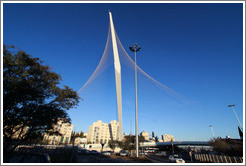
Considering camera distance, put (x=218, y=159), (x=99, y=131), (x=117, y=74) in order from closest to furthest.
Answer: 1. (x=218, y=159)
2. (x=117, y=74)
3. (x=99, y=131)

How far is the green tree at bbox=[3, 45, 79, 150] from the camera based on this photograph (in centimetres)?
873

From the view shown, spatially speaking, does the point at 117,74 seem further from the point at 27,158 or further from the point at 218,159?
the point at 218,159

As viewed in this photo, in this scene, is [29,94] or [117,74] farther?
[117,74]

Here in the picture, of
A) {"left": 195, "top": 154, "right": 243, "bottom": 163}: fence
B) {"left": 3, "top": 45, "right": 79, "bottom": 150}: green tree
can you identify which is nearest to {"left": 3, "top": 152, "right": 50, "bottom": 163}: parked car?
{"left": 3, "top": 45, "right": 79, "bottom": 150}: green tree

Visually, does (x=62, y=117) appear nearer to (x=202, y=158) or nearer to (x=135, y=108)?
(x=135, y=108)

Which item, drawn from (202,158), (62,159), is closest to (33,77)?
(62,159)

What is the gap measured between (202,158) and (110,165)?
65.4 ft

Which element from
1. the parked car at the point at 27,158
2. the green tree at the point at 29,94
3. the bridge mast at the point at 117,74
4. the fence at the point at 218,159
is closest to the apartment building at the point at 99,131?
the bridge mast at the point at 117,74

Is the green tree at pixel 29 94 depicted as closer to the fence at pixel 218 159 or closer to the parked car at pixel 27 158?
the parked car at pixel 27 158

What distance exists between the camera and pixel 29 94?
9.62 metres

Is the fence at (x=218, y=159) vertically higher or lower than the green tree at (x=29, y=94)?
lower

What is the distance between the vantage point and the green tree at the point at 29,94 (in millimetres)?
8727

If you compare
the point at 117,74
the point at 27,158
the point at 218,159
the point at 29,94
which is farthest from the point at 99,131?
the point at 27,158

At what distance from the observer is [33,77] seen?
33.1 ft
